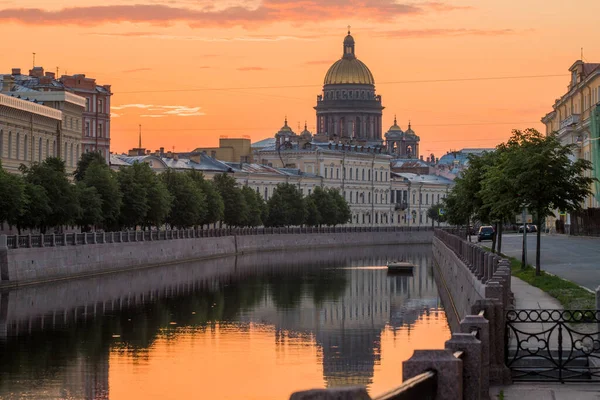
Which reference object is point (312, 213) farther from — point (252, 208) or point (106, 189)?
point (106, 189)

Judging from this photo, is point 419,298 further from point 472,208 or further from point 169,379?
point 169,379

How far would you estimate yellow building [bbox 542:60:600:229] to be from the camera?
87.8 m

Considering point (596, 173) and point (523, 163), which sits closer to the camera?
point (523, 163)

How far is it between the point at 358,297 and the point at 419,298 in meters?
2.69

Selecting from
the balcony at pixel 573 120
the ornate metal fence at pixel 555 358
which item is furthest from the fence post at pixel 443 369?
the balcony at pixel 573 120

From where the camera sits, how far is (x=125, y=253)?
2729 inches

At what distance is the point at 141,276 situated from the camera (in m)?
65.6

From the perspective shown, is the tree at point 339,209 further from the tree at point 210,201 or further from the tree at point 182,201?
the tree at point 182,201

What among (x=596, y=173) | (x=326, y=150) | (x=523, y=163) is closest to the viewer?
(x=523, y=163)

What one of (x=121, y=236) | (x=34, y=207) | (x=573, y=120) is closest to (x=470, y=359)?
(x=34, y=207)

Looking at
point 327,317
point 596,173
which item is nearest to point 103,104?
point 596,173

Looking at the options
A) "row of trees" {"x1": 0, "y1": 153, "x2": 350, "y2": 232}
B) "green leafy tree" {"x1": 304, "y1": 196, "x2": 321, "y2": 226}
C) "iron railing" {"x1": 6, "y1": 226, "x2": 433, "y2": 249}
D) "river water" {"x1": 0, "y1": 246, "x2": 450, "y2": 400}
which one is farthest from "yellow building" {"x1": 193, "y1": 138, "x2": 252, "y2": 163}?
"river water" {"x1": 0, "y1": 246, "x2": 450, "y2": 400}

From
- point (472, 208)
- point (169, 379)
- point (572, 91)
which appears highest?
point (572, 91)

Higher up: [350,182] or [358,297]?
[350,182]
